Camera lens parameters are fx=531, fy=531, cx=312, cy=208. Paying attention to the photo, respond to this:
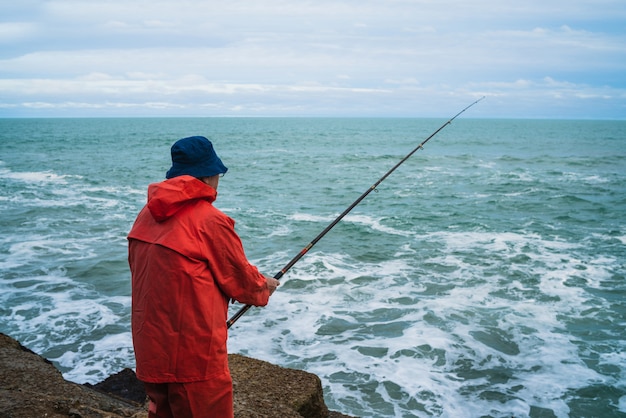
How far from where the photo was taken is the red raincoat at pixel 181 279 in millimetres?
1892

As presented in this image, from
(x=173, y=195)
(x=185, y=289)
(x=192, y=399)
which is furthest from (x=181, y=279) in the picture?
(x=192, y=399)

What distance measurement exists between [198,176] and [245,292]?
49 cm

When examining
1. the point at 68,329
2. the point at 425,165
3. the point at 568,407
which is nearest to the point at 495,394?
the point at 568,407

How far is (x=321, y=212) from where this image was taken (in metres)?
16.3

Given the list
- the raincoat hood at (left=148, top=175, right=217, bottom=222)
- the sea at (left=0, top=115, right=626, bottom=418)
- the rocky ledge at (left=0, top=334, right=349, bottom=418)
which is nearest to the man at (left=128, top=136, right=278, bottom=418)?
the raincoat hood at (left=148, top=175, right=217, bottom=222)

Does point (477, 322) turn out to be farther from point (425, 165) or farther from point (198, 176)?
point (425, 165)

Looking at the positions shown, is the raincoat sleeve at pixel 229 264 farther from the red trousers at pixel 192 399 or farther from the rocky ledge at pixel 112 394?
the rocky ledge at pixel 112 394

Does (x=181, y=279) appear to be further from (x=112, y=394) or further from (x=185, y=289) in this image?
(x=112, y=394)

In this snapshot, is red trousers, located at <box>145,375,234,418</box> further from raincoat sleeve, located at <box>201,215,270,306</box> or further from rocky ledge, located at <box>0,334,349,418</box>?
rocky ledge, located at <box>0,334,349,418</box>

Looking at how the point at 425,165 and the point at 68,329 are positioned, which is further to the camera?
the point at 425,165

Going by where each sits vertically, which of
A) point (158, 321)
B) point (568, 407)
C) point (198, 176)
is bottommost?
point (568, 407)

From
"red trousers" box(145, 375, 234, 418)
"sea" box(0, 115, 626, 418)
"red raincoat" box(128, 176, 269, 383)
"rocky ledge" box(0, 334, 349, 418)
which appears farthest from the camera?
"sea" box(0, 115, 626, 418)

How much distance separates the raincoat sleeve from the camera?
1944mm

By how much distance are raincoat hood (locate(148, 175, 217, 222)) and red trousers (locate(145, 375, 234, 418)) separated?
0.65 m
